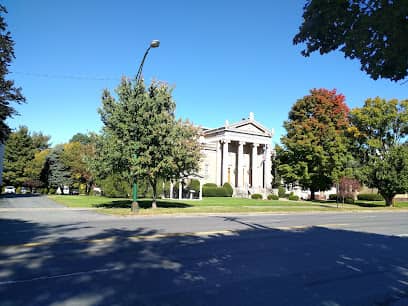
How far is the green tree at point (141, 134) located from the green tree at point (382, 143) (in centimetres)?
2214

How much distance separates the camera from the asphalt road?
16.9 ft

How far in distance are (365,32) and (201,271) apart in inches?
195

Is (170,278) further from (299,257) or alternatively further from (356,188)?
(356,188)

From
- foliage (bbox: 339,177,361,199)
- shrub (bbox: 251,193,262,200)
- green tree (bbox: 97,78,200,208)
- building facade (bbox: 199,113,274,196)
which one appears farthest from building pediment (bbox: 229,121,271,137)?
green tree (bbox: 97,78,200,208)

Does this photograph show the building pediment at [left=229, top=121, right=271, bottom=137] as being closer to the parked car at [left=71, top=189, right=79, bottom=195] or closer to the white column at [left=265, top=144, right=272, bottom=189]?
the white column at [left=265, top=144, right=272, bottom=189]

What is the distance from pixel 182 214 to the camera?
19.5 m

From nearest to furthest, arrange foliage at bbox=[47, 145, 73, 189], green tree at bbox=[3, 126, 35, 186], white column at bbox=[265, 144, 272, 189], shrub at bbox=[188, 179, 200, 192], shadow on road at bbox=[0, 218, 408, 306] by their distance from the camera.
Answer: shadow on road at bbox=[0, 218, 408, 306], shrub at bbox=[188, 179, 200, 192], white column at bbox=[265, 144, 272, 189], green tree at bbox=[3, 126, 35, 186], foliage at bbox=[47, 145, 73, 189]

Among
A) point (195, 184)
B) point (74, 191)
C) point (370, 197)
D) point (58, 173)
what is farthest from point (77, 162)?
point (370, 197)

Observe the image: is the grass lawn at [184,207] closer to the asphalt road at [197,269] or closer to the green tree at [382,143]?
the green tree at [382,143]

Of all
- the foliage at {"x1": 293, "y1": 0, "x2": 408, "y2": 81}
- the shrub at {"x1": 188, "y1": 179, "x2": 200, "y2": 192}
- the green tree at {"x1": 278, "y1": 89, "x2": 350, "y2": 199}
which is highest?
the green tree at {"x1": 278, "y1": 89, "x2": 350, "y2": 199}

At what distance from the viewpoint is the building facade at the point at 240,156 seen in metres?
50.3

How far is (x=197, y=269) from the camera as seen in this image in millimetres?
6719

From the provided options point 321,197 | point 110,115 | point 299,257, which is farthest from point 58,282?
point 321,197

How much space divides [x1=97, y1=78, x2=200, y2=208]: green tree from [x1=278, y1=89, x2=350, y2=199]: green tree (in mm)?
26025
